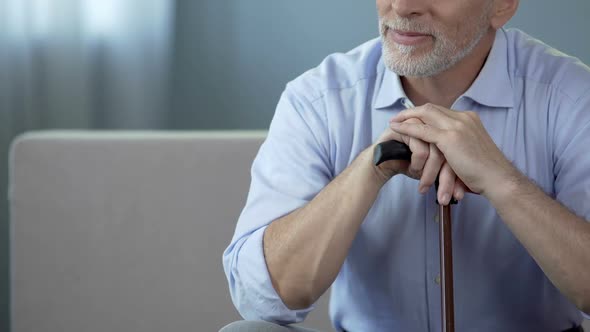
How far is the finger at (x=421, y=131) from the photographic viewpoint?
1.50 m

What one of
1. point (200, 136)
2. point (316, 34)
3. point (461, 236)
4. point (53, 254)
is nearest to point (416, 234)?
point (461, 236)

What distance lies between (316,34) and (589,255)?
1554 mm

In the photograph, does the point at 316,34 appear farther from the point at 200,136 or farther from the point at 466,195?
the point at 466,195

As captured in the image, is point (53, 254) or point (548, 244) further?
point (53, 254)

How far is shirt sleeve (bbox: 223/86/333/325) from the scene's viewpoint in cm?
160

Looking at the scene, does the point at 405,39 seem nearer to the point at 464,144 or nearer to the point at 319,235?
the point at 464,144

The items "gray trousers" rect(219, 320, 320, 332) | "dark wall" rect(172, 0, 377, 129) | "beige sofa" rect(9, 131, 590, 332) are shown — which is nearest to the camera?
"gray trousers" rect(219, 320, 320, 332)

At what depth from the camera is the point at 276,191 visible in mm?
1658

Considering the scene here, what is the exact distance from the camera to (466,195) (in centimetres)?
169

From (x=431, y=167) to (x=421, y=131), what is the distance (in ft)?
0.19

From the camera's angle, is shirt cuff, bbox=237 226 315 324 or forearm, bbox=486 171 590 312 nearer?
forearm, bbox=486 171 590 312

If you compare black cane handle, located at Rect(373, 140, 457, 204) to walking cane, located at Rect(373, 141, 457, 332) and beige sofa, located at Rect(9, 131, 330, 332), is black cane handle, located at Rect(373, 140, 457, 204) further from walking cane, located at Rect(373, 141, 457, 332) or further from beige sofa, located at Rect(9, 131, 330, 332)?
beige sofa, located at Rect(9, 131, 330, 332)

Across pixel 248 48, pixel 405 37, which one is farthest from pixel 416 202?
pixel 248 48

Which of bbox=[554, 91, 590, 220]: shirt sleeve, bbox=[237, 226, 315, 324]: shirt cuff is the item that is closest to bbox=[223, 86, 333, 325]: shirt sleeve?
bbox=[237, 226, 315, 324]: shirt cuff
